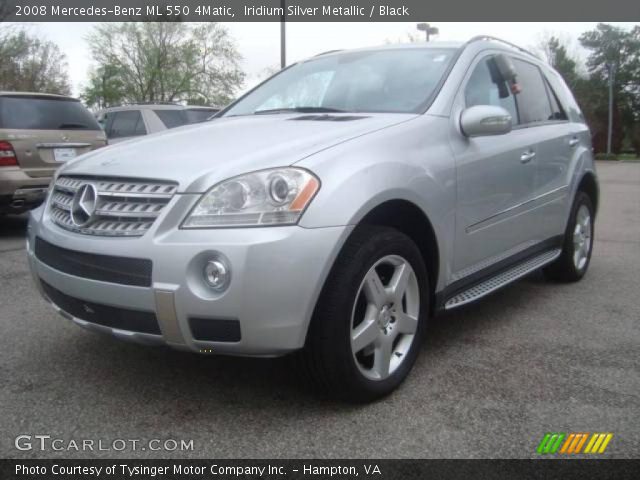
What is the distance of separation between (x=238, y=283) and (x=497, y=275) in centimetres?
193

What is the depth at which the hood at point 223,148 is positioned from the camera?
7.68ft

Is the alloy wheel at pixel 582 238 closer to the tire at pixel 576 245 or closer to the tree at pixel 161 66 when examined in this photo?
the tire at pixel 576 245

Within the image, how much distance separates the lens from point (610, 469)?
83.3 inches

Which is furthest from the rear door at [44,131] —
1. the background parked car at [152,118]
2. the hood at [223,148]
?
the hood at [223,148]

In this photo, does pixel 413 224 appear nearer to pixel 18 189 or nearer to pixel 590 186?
pixel 590 186

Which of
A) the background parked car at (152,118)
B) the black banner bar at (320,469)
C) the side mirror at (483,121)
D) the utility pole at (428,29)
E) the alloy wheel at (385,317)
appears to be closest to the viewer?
the black banner bar at (320,469)

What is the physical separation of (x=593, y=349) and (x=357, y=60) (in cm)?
214

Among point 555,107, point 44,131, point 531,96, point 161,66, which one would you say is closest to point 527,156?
point 531,96

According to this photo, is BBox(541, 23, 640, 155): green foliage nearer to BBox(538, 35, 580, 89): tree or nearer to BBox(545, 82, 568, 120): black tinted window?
BBox(538, 35, 580, 89): tree

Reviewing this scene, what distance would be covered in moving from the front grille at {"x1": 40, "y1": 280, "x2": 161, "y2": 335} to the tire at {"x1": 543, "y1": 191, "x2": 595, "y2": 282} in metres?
3.32

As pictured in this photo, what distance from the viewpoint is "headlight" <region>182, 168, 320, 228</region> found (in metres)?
2.23

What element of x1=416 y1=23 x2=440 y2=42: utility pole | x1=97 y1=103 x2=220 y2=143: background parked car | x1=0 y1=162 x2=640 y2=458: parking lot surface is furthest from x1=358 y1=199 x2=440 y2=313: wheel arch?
x1=416 y1=23 x2=440 y2=42: utility pole

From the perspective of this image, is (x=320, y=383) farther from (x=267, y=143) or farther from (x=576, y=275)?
(x=576, y=275)

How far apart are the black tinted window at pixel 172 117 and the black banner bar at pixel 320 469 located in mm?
8213
